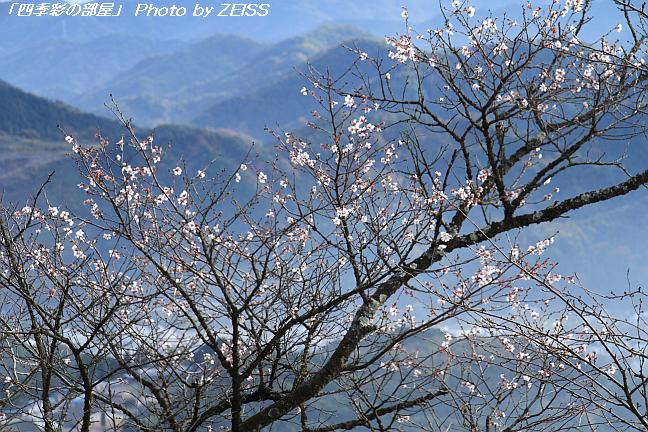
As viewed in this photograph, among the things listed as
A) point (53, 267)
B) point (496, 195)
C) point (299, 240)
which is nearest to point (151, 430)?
point (53, 267)

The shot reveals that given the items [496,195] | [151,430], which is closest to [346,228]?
[496,195]

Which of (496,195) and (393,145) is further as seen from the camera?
(393,145)

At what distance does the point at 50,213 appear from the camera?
9805 millimetres

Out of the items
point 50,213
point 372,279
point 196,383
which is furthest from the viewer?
point 50,213

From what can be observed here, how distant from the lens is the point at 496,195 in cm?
907

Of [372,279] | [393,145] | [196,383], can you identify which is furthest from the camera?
[393,145]

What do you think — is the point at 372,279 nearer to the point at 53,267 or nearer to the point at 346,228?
the point at 346,228

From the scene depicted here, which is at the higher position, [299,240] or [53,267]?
[299,240]

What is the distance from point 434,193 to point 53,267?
4.34 m

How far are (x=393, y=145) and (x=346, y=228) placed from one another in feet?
9.03

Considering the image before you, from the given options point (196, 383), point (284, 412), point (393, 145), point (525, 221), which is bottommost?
point (284, 412)

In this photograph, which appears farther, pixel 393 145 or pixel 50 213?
pixel 393 145

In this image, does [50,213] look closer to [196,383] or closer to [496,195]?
[196,383]

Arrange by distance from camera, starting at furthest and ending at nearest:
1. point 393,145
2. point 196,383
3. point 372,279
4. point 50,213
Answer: point 393,145
point 50,213
point 196,383
point 372,279
